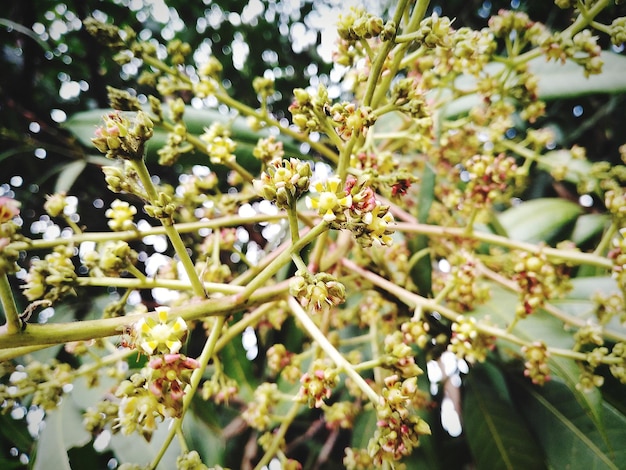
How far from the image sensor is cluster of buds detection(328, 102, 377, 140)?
0.72 metres

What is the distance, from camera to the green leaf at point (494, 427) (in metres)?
1.22

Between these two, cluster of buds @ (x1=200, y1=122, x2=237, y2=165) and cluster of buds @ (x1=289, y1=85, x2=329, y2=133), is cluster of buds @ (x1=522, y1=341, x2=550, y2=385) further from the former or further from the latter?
cluster of buds @ (x1=200, y1=122, x2=237, y2=165)

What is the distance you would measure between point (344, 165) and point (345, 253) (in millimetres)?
471

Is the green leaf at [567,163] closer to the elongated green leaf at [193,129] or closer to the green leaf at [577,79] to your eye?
the green leaf at [577,79]

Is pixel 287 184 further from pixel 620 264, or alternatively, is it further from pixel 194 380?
pixel 620 264

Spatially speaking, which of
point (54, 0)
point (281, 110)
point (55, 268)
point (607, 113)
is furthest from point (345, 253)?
point (54, 0)

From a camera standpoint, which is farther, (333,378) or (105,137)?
(333,378)

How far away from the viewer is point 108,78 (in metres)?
1.91

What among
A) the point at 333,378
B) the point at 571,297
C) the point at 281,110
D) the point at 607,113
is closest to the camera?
the point at 333,378

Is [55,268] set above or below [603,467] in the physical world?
above

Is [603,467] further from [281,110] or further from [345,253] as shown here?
[281,110]

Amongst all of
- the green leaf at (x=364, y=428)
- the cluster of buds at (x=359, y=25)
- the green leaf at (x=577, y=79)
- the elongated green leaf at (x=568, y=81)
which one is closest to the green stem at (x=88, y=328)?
the cluster of buds at (x=359, y=25)

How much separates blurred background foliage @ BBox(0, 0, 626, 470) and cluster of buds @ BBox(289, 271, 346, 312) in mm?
1031

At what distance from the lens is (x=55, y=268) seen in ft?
2.48
